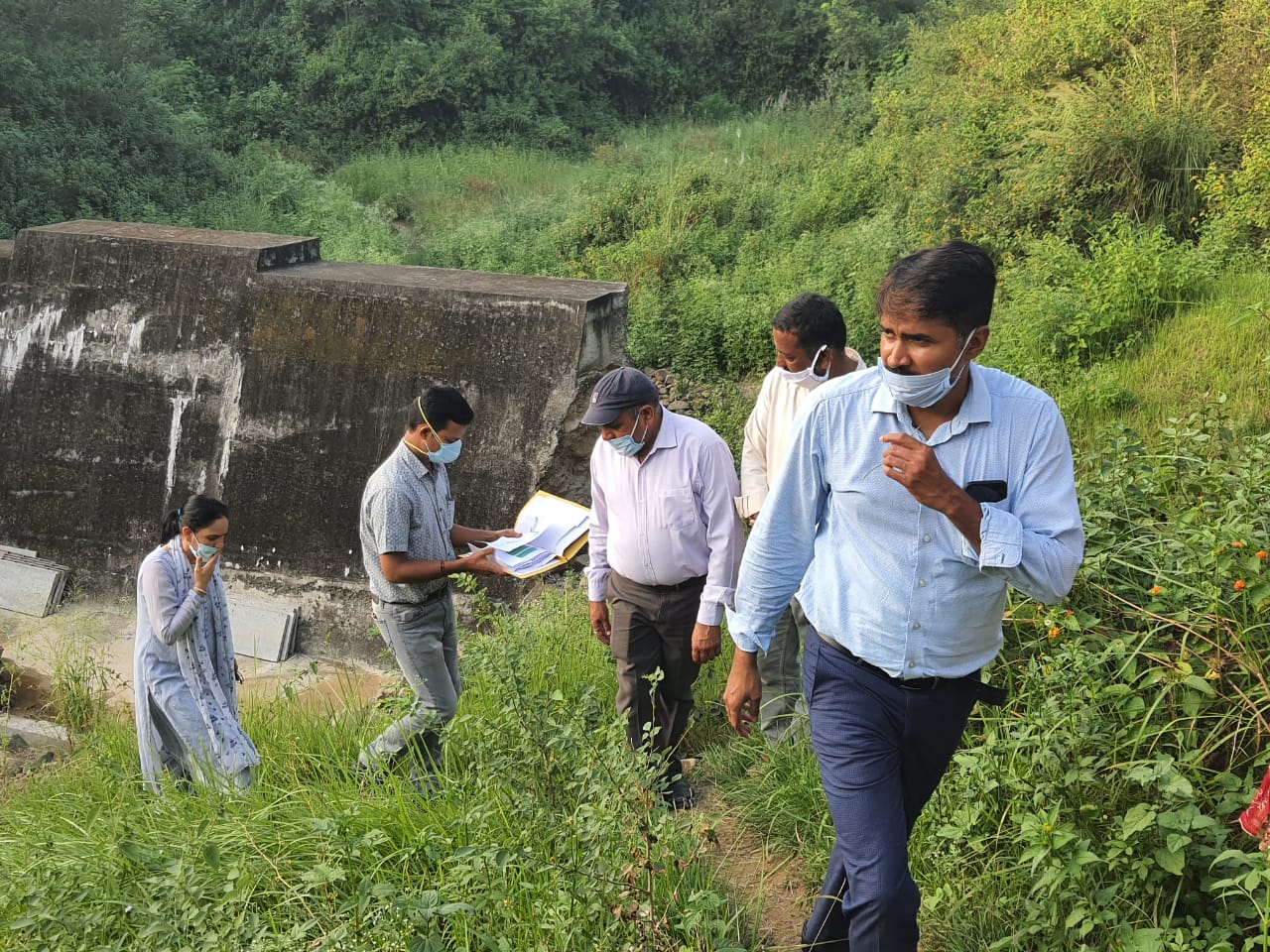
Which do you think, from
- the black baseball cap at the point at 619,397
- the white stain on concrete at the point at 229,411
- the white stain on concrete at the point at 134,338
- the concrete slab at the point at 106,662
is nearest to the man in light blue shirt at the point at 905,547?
the black baseball cap at the point at 619,397

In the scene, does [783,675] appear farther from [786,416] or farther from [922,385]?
[922,385]

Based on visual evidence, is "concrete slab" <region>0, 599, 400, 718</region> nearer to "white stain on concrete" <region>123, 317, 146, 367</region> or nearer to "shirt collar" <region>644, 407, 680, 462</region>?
"white stain on concrete" <region>123, 317, 146, 367</region>

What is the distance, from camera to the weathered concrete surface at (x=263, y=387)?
250 inches

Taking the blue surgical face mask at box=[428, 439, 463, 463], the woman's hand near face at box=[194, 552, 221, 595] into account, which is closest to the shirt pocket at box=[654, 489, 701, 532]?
the blue surgical face mask at box=[428, 439, 463, 463]

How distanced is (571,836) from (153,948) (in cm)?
118

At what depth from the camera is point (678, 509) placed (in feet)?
12.9

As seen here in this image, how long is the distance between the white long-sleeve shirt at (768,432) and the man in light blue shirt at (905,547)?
1429mm

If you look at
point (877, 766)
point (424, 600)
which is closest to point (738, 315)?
point (424, 600)

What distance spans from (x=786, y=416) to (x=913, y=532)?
1677mm

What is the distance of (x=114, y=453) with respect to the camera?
7188 mm

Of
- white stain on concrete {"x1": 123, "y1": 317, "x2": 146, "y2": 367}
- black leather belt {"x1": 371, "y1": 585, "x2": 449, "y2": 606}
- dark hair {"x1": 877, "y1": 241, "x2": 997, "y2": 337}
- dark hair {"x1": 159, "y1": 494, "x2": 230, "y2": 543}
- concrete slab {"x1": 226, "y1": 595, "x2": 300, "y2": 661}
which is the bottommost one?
concrete slab {"x1": 226, "y1": 595, "x2": 300, "y2": 661}

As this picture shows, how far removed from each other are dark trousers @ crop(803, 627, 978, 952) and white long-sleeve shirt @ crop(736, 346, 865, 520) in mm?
1508

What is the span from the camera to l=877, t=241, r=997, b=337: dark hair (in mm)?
2463

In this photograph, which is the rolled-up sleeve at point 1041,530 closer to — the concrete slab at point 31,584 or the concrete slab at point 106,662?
the concrete slab at point 106,662
